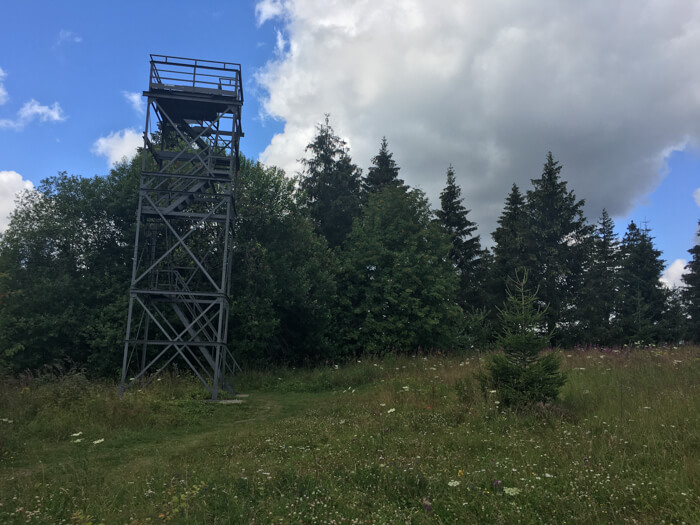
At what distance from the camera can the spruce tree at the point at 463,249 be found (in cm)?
3734

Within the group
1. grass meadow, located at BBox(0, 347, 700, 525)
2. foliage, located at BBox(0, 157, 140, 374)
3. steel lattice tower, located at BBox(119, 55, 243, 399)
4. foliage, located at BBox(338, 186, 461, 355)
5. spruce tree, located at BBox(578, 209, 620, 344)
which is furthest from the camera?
spruce tree, located at BBox(578, 209, 620, 344)

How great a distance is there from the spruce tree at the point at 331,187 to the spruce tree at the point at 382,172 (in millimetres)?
2087

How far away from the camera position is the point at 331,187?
35.6 metres

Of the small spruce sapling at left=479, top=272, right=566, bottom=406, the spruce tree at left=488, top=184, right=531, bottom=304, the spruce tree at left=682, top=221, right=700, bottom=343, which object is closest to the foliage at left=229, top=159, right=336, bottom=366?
the small spruce sapling at left=479, top=272, right=566, bottom=406

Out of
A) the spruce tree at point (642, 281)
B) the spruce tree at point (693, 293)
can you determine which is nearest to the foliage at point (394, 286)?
the spruce tree at point (642, 281)

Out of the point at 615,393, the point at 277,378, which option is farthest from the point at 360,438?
the point at 277,378

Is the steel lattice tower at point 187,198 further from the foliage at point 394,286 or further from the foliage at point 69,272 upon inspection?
the foliage at point 394,286

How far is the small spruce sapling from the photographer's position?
7969mm

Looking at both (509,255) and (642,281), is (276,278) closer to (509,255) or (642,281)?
(509,255)

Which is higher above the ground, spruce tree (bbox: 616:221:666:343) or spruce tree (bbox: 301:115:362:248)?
spruce tree (bbox: 301:115:362:248)

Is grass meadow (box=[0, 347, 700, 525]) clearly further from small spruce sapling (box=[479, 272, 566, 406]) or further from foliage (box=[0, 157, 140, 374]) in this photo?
foliage (box=[0, 157, 140, 374])

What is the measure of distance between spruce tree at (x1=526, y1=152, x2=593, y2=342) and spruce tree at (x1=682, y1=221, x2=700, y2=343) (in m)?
13.4

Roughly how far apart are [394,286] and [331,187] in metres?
13.8

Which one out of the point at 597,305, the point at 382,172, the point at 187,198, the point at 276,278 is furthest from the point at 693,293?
the point at 187,198
